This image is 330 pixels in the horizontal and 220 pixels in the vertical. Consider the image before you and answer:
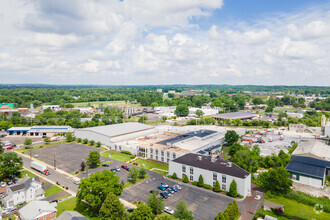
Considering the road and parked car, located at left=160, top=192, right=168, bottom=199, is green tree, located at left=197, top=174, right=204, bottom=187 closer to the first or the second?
parked car, located at left=160, top=192, right=168, bottom=199

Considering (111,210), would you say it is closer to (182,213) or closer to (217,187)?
(182,213)

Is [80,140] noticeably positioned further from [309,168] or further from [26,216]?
[309,168]

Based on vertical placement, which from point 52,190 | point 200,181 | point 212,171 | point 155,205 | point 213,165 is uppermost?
point 213,165

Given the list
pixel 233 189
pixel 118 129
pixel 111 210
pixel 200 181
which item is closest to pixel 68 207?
pixel 111 210

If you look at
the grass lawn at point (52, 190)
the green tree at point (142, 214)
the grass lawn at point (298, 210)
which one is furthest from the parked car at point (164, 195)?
the grass lawn at point (52, 190)

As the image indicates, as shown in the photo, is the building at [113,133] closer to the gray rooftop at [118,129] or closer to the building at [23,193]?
the gray rooftop at [118,129]

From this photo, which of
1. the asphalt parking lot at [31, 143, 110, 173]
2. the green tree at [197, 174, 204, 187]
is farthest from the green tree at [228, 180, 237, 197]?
the asphalt parking lot at [31, 143, 110, 173]
